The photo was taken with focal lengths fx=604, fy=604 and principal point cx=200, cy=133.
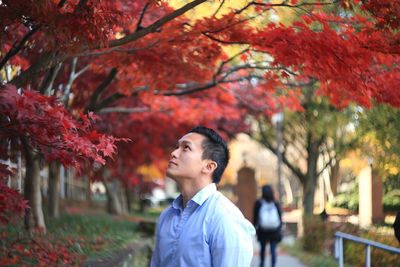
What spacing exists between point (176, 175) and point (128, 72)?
610cm

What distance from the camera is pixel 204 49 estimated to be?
7672 mm

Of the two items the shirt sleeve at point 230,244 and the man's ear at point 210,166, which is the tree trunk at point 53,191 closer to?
the man's ear at point 210,166

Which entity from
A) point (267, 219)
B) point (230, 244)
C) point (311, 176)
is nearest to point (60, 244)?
point (267, 219)

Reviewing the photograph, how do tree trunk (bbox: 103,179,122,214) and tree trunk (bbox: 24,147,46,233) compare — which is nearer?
tree trunk (bbox: 24,147,46,233)

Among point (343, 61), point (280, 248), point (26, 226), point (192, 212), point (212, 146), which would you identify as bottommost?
point (280, 248)

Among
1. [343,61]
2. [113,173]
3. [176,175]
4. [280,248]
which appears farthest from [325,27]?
[113,173]

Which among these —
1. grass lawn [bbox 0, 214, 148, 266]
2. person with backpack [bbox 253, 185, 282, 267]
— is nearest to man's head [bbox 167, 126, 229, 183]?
grass lawn [bbox 0, 214, 148, 266]

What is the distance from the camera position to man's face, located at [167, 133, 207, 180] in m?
2.79

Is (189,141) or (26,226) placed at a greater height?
(189,141)

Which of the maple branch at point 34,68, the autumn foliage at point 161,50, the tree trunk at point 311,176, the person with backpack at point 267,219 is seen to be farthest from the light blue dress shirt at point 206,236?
the tree trunk at point 311,176

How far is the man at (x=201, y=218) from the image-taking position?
2490mm

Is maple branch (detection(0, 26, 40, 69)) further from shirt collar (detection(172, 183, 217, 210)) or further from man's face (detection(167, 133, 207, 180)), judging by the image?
shirt collar (detection(172, 183, 217, 210))

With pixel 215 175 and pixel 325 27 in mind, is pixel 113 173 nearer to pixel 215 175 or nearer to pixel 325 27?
pixel 325 27

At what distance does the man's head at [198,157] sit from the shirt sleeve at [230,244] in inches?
13.4
